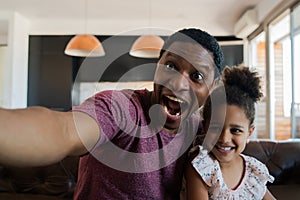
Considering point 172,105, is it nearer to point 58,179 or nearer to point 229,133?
point 229,133

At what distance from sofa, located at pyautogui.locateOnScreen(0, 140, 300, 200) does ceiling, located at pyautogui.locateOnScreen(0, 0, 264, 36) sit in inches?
137

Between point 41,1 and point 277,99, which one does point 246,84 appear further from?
point 41,1

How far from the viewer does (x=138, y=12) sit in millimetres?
5027

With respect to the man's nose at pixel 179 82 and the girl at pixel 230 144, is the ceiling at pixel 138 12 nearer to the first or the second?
the girl at pixel 230 144

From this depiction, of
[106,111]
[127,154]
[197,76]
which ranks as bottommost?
[127,154]

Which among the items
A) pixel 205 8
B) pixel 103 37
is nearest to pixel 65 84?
pixel 103 37

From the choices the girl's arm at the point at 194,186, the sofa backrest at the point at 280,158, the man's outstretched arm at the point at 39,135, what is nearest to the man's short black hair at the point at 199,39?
the girl's arm at the point at 194,186

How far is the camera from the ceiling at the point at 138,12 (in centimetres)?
455

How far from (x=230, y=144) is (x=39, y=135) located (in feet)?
2.51

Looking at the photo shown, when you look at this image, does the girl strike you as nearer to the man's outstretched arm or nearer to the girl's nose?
the girl's nose

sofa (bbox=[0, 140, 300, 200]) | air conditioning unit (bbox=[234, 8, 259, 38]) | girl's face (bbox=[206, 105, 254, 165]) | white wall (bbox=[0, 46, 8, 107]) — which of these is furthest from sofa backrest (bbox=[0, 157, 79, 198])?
white wall (bbox=[0, 46, 8, 107])

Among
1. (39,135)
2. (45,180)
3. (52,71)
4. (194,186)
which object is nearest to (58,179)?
(45,180)

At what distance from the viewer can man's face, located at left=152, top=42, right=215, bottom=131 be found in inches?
35.4

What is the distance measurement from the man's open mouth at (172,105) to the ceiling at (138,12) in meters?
3.82
